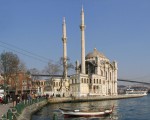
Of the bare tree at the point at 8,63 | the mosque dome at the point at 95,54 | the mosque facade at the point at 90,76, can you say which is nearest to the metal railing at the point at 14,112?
the bare tree at the point at 8,63

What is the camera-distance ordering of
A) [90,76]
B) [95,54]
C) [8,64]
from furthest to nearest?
1. [95,54]
2. [90,76]
3. [8,64]

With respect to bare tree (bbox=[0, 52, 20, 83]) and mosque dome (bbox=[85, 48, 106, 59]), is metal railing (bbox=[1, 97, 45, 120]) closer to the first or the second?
bare tree (bbox=[0, 52, 20, 83])

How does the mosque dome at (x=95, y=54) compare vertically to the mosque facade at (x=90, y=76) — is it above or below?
above

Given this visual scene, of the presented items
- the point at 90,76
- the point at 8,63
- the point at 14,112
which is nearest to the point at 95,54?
the point at 90,76

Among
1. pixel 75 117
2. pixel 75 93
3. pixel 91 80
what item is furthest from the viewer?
pixel 91 80

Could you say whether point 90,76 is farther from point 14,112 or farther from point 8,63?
point 14,112

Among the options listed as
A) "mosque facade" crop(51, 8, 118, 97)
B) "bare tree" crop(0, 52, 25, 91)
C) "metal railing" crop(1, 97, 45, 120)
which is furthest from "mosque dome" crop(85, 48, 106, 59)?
"metal railing" crop(1, 97, 45, 120)

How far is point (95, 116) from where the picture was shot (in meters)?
36.9

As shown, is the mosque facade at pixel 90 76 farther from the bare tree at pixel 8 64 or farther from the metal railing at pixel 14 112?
the metal railing at pixel 14 112

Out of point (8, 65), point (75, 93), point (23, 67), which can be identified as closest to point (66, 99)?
point (23, 67)

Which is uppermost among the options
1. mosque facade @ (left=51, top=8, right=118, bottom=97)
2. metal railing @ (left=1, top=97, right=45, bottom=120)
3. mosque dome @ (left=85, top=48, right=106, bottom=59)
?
mosque dome @ (left=85, top=48, right=106, bottom=59)

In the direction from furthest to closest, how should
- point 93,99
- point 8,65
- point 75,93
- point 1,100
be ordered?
point 75,93
point 93,99
point 8,65
point 1,100

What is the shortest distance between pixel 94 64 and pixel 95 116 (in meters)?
84.8

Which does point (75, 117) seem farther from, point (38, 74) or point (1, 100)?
point (38, 74)
